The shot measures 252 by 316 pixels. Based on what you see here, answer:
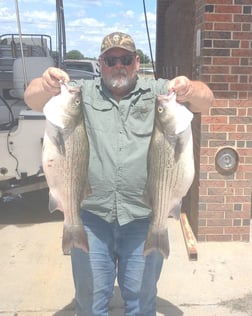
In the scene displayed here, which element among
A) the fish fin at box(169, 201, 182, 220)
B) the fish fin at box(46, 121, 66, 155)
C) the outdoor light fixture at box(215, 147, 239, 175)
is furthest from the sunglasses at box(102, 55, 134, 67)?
the outdoor light fixture at box(215, 147, 239, 175)

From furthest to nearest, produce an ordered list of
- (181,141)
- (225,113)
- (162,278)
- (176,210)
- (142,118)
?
(225,113) < (162,278) < (142,118) < (176,210) < (181,141)

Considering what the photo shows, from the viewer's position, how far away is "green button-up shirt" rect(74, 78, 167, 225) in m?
2.82

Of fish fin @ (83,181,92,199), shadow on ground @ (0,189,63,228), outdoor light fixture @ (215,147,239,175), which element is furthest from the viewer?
shadow on ground @ (0,189,63,228)

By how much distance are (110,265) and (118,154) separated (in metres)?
0.64

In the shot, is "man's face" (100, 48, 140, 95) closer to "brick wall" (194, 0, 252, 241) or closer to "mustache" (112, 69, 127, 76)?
"mustache" (112, 69, 127, 76)

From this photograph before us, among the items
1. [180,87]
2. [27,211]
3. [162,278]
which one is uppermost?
[180,87]

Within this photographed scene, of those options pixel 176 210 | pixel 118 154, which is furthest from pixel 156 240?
pixel 118 154

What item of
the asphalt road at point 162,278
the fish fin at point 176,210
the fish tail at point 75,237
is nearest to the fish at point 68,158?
the fish tail at point 75,237

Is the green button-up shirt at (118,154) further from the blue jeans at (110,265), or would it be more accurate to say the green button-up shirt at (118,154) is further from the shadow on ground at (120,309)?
the shadow on ground at (120,309)

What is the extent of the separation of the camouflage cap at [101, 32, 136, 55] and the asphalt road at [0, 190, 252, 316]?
197cm

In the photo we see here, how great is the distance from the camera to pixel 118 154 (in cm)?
282

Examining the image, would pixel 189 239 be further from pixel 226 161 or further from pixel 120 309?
pixel 120 309

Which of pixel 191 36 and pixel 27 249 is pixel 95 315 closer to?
pixel 27 249

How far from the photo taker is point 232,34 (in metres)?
4.75
